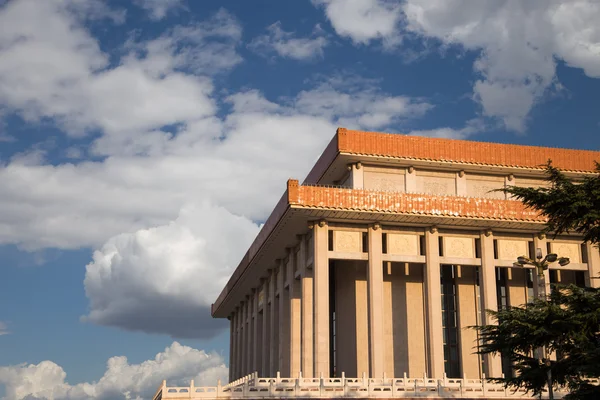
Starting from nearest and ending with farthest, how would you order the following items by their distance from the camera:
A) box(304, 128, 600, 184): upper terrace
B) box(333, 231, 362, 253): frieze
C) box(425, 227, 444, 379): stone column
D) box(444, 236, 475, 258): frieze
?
1. box(425, 227, 444, 379): stone column
2. box(333, 231, 362, 253): frieze
3. box(444, 236, 475, 258): frieze
4. box(304, 128, 600, 184): upper terrace

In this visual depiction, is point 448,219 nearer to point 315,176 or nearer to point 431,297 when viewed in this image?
point 431,297

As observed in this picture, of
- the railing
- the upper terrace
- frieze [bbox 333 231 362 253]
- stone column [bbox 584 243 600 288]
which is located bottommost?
the railing

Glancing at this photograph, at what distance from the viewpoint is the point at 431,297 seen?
46125 mm

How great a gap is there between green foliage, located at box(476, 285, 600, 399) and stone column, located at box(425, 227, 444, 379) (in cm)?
1885

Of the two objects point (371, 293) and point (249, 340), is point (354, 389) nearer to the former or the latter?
point (371, 293)

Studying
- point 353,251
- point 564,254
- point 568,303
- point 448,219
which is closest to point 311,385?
point 353,251

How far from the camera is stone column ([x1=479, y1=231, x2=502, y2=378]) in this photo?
45750 mm

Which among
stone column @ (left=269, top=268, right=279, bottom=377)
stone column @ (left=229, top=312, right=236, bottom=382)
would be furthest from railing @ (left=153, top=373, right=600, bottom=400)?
stone column @ (left=229, top=312, right=236, bottom=382)

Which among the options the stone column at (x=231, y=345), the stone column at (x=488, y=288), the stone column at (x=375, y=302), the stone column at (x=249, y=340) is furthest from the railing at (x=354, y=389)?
the stone column at (x=231, y=345)

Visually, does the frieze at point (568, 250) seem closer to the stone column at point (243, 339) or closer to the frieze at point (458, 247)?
the frieze at point (458, 247)

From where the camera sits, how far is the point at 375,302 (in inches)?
1774

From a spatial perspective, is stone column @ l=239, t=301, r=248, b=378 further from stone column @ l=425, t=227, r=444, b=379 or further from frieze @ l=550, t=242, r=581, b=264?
frieze @ l=550, t=242, r=581, b=264

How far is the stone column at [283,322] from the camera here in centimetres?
5222

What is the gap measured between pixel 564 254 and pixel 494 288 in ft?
20.1
